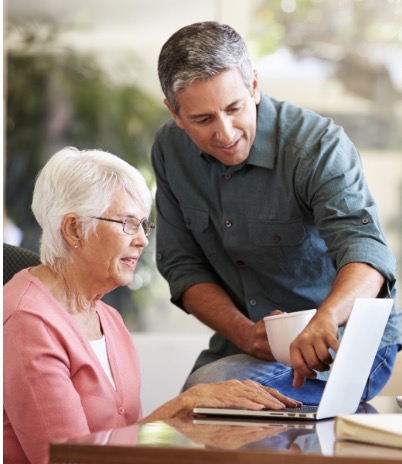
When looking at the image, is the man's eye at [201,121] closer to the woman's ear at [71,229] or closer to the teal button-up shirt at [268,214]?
the teal button-up shirt at [268,214]

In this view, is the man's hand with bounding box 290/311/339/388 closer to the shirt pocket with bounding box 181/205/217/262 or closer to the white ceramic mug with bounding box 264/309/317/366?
the white ceramic mug with bounding box 264/309/317/366

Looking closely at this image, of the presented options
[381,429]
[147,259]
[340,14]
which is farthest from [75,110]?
[381,429]

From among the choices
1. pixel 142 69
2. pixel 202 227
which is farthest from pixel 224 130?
pixel 142 69

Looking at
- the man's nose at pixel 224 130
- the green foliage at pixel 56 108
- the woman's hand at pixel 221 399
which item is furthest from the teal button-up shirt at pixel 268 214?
the green foliage at pixel 56 108

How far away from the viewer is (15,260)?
2.35 metres

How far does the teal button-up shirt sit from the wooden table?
866 mm

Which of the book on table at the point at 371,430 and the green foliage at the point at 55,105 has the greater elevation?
the green foliage at the point at 55,105

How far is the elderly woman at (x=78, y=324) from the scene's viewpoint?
170 cm

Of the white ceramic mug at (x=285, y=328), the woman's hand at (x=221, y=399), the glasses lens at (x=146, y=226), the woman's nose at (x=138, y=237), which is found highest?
the glasses lens at (x=146, y=226)

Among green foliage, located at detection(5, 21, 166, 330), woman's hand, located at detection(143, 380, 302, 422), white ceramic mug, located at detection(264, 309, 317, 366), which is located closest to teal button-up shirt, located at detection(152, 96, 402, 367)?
white ceramic mug, located at detection(264, 309, 317, 366)

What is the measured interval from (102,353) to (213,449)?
972 millimetres

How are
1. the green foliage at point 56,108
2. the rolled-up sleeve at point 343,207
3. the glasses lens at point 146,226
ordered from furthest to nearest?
the green foliage at point 56,108 < the glasses lens at point 146,226 < the rolled-up sleeve at point 343,207

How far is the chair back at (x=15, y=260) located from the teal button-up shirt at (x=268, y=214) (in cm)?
40

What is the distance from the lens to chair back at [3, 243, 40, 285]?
2336 mm
